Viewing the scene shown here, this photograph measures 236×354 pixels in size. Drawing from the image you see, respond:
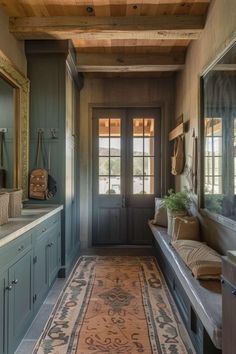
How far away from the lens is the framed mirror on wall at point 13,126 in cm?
339

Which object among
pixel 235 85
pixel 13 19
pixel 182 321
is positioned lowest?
pixel 182 321

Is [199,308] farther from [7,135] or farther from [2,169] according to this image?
[7,135]

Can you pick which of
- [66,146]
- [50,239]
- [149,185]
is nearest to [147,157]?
[149,185]

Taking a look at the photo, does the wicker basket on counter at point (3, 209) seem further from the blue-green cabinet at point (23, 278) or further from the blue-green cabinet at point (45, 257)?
the blue-green cabinet at point (45, 257)

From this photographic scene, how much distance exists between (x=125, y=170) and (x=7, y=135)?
2425 millimetres

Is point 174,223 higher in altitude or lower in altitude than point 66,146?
lower

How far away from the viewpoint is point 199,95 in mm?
3516

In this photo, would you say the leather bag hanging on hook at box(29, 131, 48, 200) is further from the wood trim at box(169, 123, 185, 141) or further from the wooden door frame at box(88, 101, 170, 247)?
the wood trim at box(169, 123, 185, 141)

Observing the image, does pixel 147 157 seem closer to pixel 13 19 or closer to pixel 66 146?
pixel 66 146

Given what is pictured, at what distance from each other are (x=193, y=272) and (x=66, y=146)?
2330mm

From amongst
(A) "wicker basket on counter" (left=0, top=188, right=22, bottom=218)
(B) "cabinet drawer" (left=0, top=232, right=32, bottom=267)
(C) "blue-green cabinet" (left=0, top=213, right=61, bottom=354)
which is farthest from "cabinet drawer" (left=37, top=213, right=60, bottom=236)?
(B) "cabinet drawer" (left=0, top=232, right=32, bottom=267)

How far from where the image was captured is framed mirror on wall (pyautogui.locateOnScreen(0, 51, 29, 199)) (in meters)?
3.39

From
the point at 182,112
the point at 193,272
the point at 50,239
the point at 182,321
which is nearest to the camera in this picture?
the point at 193,272

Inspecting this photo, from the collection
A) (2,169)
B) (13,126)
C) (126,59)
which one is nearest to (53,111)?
(13,126)
